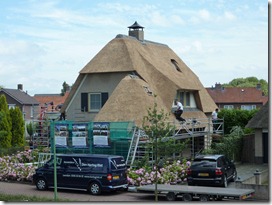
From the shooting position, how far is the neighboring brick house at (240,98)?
266 ft

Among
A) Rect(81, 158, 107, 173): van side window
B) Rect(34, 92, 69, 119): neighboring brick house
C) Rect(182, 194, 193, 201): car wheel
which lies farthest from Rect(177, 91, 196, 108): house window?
Rect(182, 194, 193, 201): car wheel

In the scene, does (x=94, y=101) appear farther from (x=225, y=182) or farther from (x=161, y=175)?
(x=225, y=182)

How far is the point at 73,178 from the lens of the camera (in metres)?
23.1

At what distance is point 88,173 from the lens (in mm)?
22625

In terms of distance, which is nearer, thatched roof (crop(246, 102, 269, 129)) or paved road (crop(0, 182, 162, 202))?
paved road (crop(0, 182, 162, 202))

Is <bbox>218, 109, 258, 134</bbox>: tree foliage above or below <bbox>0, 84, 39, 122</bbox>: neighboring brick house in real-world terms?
below

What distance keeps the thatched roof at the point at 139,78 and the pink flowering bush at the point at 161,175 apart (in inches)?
229

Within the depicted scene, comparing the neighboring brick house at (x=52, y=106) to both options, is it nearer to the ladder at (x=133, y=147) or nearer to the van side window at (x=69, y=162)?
the ladder at (x=133, y=147)

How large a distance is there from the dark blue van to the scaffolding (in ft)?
10.0

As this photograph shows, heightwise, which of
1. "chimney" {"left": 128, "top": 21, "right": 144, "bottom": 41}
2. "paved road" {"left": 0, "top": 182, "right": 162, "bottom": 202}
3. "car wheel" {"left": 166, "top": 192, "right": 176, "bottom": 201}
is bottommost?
"paved road" {"left": 0, "top": 182, "right": 162, "bottom": 202}

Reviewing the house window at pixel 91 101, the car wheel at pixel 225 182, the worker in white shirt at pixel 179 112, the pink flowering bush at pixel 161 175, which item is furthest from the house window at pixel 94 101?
the car wheel at pixel 225 182

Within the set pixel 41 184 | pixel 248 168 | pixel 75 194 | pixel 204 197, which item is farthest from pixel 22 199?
pixel 248 168

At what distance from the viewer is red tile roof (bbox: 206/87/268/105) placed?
8131 cm

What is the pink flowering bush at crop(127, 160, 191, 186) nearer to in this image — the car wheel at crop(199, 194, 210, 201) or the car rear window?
the car rear window
